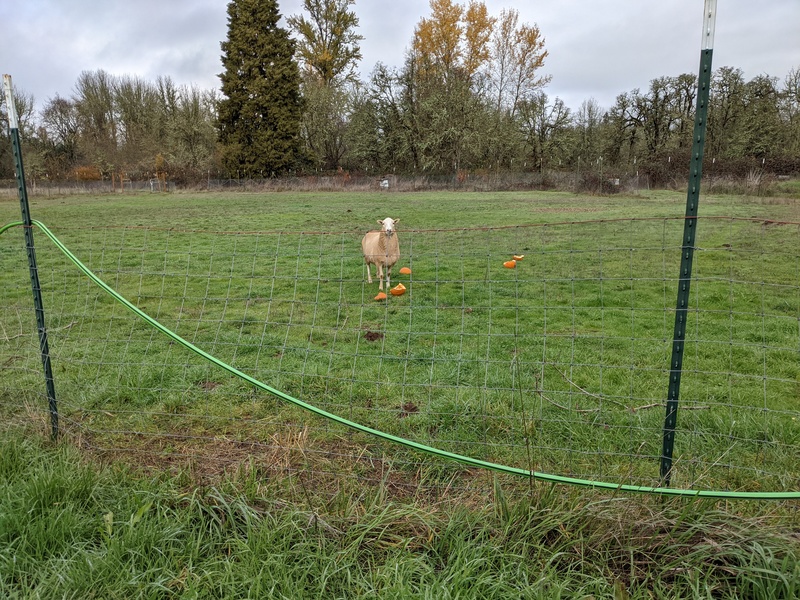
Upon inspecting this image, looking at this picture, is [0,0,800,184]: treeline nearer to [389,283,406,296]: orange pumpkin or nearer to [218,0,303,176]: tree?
[218,0,303,176]: tree

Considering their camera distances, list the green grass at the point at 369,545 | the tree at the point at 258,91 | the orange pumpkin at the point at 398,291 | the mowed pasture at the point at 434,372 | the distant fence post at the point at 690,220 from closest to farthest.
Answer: the green grass at the point at 369,545
the distant fence post at the point at 690,220
the mowed pasture at the point at 434,372
the orange pumpkin at the point at 398,291
the tree at the point at 258,91

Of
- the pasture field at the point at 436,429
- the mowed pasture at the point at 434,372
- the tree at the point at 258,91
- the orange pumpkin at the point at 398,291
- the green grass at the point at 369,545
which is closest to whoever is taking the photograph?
the green grass at the point at 369,545

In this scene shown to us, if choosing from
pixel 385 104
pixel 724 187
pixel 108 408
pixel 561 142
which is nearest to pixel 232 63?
pixel 385 104

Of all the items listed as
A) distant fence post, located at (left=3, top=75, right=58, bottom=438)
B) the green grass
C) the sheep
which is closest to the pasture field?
the green grass

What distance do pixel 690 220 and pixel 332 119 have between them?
40171 millimetres

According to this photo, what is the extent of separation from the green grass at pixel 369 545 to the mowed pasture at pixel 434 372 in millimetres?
348

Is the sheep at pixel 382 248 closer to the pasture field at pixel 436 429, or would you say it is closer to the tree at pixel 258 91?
the pasture field at pixel 436 429

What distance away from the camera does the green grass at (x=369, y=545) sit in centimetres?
196

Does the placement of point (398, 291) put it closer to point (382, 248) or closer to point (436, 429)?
point (382, 248)

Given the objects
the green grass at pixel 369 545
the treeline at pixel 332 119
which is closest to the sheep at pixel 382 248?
the green grass at pixel 369 545

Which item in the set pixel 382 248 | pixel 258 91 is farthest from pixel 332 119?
pixel 382 248

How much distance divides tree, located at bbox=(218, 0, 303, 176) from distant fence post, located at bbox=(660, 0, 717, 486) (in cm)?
3689

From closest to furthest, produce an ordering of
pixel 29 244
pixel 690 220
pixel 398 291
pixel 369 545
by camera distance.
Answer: pixel 369 545
pixel 690 220
pixel 29 244
pixel 398 291

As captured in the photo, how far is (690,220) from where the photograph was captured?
2.37 meters
